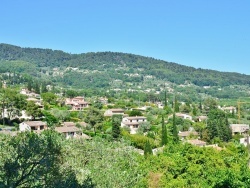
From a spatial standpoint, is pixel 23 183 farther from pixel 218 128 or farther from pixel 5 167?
pixel 218 128

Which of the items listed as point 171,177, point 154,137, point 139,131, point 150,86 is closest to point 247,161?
point 171,177

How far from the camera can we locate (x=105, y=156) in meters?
15.2

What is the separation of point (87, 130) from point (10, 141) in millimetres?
39811

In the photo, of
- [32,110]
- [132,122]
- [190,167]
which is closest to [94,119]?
[32,110]

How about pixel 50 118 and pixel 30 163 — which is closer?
pixel 30 163

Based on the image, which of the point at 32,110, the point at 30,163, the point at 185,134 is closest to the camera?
the point at 30,163

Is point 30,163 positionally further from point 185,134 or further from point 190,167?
point 185,134

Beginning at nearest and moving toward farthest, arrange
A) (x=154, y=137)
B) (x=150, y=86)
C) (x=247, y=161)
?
(x=247, y=161) < (x=154, y=137) < (x=150, y=86)

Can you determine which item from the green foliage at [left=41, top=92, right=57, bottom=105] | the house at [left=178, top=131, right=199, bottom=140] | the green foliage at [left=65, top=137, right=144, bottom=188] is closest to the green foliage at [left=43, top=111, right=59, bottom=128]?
the green foliage at [left=41, top=92, right=57, bottom=105]

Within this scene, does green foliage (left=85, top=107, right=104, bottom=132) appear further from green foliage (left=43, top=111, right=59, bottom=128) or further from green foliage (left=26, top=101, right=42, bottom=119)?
green foliage (left=26, top=101, right=42, bottom=119)

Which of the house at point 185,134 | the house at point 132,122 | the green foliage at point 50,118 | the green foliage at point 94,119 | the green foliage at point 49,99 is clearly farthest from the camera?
the green foliage at point 49,99

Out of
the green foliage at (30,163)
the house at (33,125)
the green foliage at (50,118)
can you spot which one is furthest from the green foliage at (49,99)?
the green foliage at (30,163)

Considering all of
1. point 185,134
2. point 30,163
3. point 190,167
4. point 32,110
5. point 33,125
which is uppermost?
point 30,163

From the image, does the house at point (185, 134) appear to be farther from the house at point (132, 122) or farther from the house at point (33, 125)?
the house at point (33, 125)
